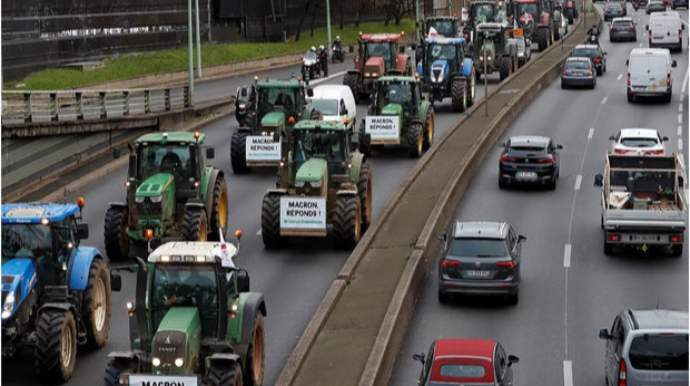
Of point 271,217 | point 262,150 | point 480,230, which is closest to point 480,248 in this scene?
point 480,230

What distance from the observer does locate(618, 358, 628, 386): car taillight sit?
2159 centimetres

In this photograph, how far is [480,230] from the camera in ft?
97.1

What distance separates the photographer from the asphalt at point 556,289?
2619cm

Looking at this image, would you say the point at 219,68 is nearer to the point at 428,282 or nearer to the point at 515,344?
the point at 428,282

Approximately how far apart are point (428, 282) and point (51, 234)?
10890mm

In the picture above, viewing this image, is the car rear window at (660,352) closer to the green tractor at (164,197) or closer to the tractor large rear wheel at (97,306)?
the tractor large rear wheel at (97,306)

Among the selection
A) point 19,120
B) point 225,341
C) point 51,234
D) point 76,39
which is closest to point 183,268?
point 225,341

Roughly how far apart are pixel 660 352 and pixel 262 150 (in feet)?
73.1

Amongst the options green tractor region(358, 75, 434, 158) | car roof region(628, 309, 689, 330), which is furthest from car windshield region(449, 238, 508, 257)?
green tractor region(358, 75, 434, 158)

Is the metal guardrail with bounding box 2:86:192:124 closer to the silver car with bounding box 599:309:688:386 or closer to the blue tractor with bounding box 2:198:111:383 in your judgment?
the blue tractor with bounding box 2:198:111:383

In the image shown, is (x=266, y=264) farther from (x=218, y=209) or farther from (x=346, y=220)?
(x=346, y=220)

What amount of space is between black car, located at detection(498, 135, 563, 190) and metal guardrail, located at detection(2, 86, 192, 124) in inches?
614

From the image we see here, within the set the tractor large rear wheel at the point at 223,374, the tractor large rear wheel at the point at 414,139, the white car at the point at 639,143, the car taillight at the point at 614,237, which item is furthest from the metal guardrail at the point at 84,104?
the tractor large rear wheel at the point at 223,374

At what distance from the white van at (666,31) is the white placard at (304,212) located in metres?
55.5
